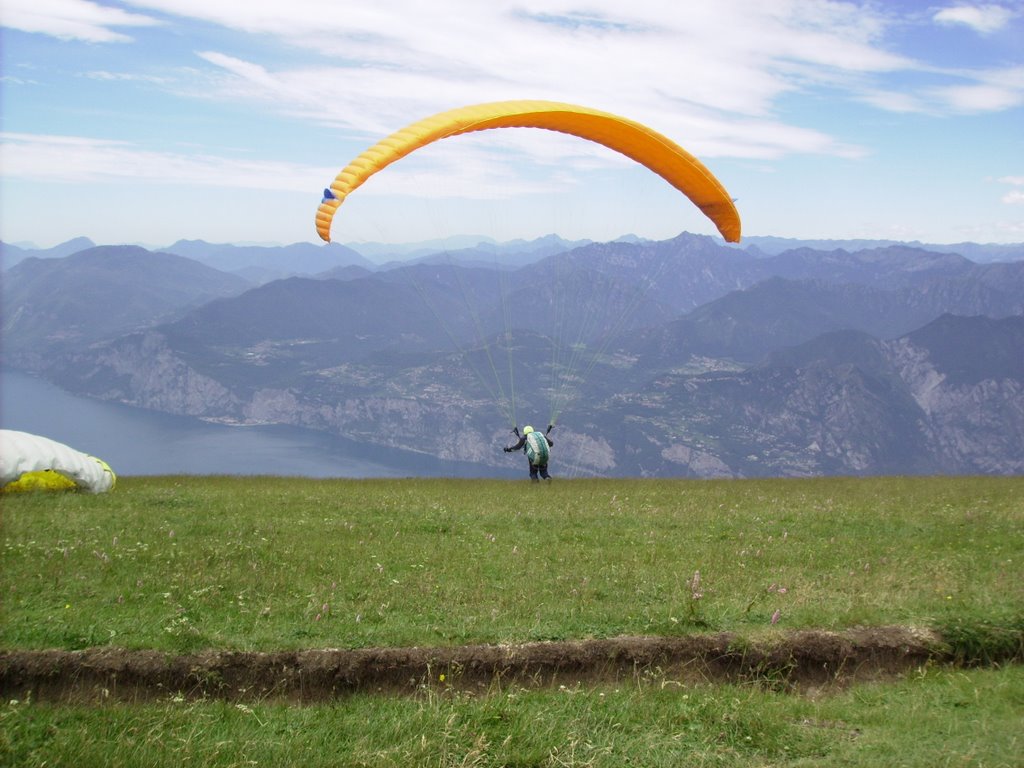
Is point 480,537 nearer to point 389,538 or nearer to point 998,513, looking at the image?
point 389,538

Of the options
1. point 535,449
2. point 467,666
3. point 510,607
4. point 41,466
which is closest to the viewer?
point 467,666

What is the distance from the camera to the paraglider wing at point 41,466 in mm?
18656

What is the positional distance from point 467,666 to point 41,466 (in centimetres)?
1575

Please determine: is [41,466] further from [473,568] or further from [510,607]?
[510,607]

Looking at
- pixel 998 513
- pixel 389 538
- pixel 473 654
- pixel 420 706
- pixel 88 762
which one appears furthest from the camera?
pixel 998 513

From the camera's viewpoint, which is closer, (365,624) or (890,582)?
(365,624)

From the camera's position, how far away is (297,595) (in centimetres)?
1069

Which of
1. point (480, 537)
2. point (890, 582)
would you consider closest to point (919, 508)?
point (890, 582)

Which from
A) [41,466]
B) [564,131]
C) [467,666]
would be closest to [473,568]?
[467,666]

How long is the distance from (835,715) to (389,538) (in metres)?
8.95

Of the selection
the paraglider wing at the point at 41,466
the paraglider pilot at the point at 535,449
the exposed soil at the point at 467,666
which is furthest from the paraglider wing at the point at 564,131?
the exposed soil at the point at 467,666

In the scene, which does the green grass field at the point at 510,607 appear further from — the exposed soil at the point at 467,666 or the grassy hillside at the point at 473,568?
the exposed soil at the point at 467,666

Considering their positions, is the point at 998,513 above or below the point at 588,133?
below

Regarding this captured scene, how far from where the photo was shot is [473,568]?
12344 mm
